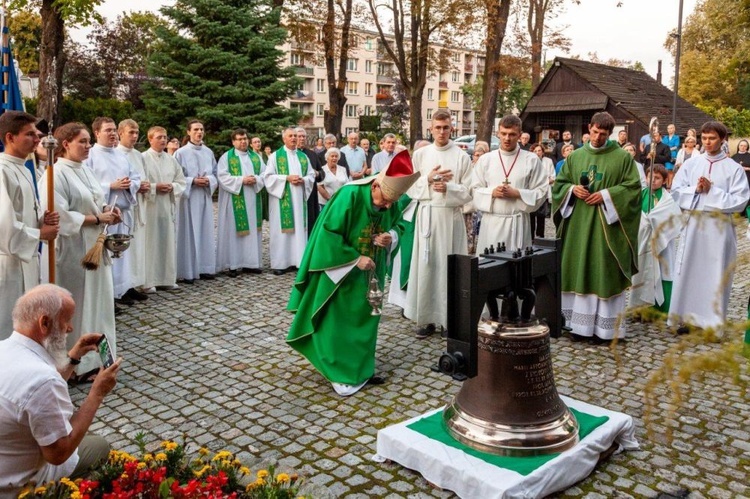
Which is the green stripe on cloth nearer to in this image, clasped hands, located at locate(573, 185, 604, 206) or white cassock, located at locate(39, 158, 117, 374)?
clasped hands, located at locate(573, 185, 604, 206)

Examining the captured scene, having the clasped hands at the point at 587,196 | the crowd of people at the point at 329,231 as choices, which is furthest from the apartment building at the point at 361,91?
the clasped hands at the point at 587,196

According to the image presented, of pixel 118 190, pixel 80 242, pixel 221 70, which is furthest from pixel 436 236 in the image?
pixel 221 70

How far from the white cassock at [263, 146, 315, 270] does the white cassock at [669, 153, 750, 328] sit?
5682 mm

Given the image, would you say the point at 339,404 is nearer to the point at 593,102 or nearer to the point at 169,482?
the point at 169,482

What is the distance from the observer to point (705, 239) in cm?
798

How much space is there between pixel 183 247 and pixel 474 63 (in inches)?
3683

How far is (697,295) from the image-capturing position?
26.6ft

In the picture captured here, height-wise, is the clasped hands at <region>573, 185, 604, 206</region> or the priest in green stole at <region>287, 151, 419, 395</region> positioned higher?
the clasped hands at <region>573, 185, 604, 206</region>

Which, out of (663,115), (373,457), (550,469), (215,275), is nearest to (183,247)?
(215,275)

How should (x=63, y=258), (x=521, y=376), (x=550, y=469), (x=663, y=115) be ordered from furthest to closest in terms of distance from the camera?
1. (x=663, y=115)
2. (x=63, y=258)
3. (x=521, y=376)
4. (x=550, y=469)

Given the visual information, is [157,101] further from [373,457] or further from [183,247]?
[373,457]

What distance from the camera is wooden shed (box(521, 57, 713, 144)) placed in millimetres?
31922

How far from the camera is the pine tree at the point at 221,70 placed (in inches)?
842

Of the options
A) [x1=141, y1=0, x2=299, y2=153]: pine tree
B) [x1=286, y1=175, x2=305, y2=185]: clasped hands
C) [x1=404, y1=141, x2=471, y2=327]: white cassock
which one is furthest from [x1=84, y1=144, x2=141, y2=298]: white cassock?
[x1=141, y1=0, x2=299, y2=153]: pine tree
